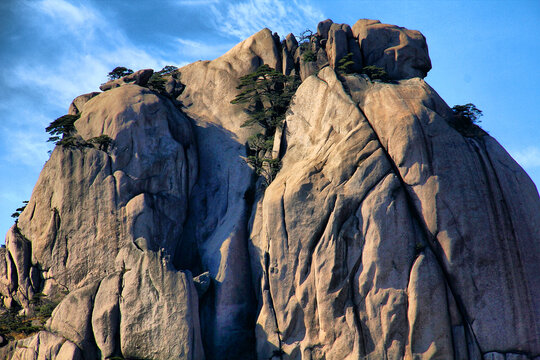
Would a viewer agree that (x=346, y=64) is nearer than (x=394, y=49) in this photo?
Yes

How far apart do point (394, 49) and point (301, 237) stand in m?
21.4

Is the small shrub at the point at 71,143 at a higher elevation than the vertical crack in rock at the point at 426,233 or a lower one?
higher

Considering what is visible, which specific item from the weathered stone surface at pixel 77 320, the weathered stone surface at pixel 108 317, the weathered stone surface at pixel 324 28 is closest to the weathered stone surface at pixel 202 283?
the weathered stone surface at pixel 108 317

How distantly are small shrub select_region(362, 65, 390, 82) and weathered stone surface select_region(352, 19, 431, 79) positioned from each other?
2.45 m

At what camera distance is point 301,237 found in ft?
141

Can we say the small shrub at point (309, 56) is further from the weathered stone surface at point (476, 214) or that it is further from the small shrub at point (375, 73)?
the weathered stone surface at point (476, 214)

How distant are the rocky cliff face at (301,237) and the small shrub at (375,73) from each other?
8.19ft

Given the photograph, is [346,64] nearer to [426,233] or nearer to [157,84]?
[426,233]

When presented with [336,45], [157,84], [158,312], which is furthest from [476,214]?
[157,84]

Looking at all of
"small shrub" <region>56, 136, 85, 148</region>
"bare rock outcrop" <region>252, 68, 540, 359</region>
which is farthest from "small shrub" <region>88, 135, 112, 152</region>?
"bare rock outcrop" <region>252, 68, 540, 359</region>

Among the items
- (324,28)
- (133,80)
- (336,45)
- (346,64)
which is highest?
(324,28)

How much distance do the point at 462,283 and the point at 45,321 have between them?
1222 inches

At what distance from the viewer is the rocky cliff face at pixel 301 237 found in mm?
39781

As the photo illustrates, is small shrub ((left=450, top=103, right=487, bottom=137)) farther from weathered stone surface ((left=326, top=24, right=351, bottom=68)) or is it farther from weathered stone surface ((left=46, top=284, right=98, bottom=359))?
weathered stone surface ((left=46, top=284, right=98, bottom=359))
